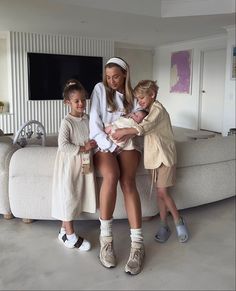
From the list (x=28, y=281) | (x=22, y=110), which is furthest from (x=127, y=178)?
(x=22, y=110)

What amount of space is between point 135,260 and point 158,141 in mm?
738

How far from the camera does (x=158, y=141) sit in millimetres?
2125

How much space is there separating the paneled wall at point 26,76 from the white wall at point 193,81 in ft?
7.12

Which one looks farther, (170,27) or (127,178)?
(170,27)

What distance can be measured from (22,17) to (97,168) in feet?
12.6

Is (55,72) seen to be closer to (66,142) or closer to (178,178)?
(178,178)

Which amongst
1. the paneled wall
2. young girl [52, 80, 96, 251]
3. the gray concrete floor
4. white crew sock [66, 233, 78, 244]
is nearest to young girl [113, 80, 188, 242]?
the gray concrete floor

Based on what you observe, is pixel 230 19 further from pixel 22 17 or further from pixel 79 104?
pixel 79 104

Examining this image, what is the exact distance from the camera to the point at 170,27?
19.2 feet

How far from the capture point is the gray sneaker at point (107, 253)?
188cm

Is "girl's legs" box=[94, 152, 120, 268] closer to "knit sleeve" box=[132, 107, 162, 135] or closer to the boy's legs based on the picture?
"knit sleeve" box=[132, 107, 162, 135]

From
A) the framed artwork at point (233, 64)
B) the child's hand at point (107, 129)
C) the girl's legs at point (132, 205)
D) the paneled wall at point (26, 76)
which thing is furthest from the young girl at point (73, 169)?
the paneled wall at point (26, 76)

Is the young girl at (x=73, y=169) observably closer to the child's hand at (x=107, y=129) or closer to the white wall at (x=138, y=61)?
the child's hand at (x=107, y=129)

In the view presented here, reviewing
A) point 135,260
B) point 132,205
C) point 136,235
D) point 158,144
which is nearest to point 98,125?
point 158,144
